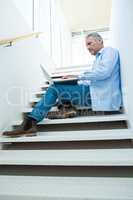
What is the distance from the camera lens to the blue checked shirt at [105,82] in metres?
1.82

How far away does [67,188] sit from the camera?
1.11 meters

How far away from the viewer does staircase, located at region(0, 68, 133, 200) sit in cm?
108

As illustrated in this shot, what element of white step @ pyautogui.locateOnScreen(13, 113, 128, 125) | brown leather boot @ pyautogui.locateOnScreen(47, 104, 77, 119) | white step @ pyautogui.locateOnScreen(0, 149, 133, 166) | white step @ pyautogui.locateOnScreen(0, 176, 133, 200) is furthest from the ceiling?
white step @ pyautogui.locateOnScreen(0, 176, 133, 200)

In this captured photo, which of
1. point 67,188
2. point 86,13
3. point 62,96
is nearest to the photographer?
point 67,188

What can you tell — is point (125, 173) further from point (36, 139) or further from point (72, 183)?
point (36, 139)

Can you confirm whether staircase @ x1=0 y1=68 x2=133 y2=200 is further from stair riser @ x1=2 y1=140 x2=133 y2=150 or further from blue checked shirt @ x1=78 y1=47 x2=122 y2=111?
blue checked shirt @ x1=78 y1=47 x2=122 y2=111

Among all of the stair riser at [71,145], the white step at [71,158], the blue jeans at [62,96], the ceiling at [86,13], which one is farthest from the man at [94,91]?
the ceiling at [86,13]

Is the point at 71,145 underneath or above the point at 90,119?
underneath

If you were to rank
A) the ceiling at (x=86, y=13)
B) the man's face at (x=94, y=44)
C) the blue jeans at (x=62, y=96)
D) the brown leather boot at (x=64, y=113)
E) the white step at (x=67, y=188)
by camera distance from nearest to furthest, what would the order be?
the white step at (x=67, y=188)
the blue jeans at (x=62, y=96)
the brown leather boot at (x=64, y=113)
the man's face at (x=94, y=44)
the ceiling at (x=86, y=13)

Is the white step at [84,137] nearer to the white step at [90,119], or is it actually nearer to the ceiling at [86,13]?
the white step at [90,119]

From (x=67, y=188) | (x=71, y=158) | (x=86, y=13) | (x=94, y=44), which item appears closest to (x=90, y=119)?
(x=71, y=158)

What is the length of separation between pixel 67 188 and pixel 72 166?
256mm

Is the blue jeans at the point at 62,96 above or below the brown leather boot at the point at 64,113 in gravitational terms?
above

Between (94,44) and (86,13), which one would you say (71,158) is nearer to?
(94,44)
